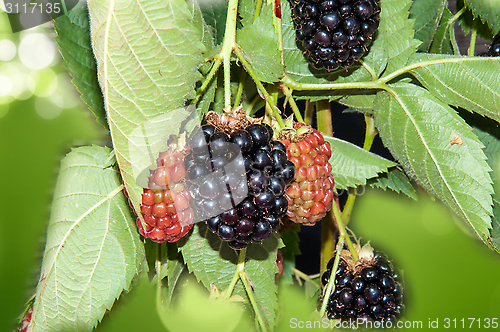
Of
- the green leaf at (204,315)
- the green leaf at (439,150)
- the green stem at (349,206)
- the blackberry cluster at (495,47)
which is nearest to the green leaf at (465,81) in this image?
the green leaf at (439,150)

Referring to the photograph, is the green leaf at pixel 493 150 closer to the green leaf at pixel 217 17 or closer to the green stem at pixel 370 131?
the green stem at pixel 370 131

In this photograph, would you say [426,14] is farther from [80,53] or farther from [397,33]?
[80,53]

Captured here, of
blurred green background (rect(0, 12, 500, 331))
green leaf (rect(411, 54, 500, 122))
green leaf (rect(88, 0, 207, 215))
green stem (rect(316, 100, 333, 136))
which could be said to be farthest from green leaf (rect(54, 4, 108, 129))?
green leaf (rect(411, 54, 500, 122))

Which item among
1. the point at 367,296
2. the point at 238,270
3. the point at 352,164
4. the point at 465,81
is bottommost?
the point at 367,296

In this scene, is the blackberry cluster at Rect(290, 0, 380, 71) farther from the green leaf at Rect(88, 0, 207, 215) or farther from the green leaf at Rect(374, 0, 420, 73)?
the green leaf at Rect(88, 0, 207, 215)

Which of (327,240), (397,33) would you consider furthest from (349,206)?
(397,33)

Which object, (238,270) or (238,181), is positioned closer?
(238,181)
